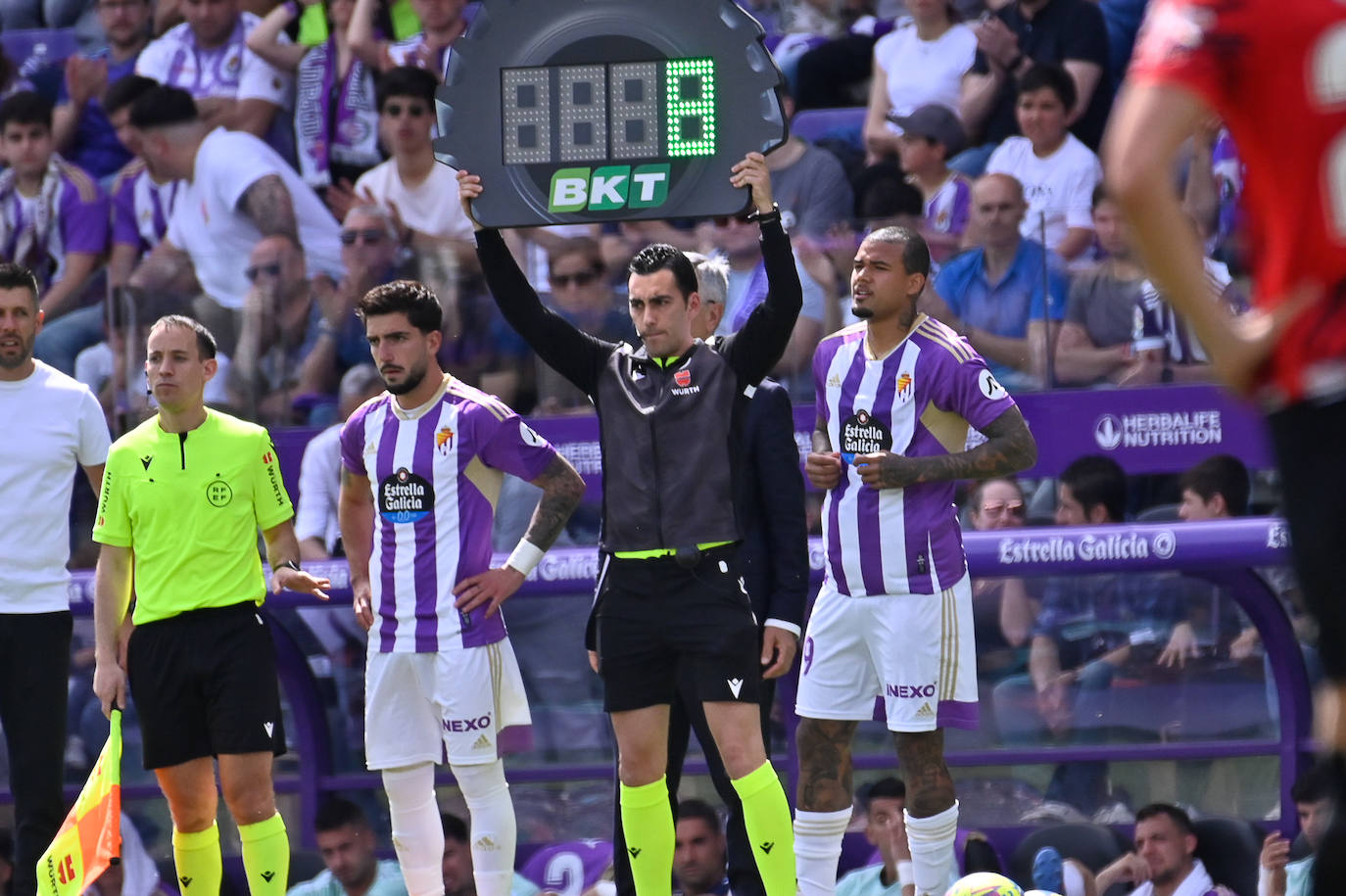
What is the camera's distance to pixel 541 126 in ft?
21.3

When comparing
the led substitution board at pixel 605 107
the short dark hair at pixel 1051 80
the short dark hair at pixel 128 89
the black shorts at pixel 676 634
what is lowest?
the black shorts at pixel 676 634

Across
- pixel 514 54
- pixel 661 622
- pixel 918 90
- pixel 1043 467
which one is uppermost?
pixel 918 90

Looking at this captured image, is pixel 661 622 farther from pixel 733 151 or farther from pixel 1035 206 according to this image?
pixel 1035 206

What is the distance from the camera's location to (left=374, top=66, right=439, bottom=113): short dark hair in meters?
9.40

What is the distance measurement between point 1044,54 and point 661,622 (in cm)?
484

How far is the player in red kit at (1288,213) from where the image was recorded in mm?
2463

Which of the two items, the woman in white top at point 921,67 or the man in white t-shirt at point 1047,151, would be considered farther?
the woman in white top at point 921,67

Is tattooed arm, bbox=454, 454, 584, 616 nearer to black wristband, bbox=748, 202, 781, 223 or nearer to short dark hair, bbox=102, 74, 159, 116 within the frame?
black wristband, bbox=748, 202, 781, 223

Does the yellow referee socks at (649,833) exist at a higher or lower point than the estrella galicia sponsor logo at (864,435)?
lower

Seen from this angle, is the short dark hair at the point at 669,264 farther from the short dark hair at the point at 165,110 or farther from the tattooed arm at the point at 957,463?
the short dark hair at the point at 165,110

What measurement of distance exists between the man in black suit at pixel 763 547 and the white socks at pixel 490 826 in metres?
0.38

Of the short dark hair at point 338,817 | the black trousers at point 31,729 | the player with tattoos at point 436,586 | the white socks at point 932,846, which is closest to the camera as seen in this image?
the white socks at point 932,846

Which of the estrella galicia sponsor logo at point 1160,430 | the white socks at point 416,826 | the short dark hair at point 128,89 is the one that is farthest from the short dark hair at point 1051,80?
the short dark hair at point 128,89

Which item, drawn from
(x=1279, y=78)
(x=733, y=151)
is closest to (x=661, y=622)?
(x=733, y=151)
